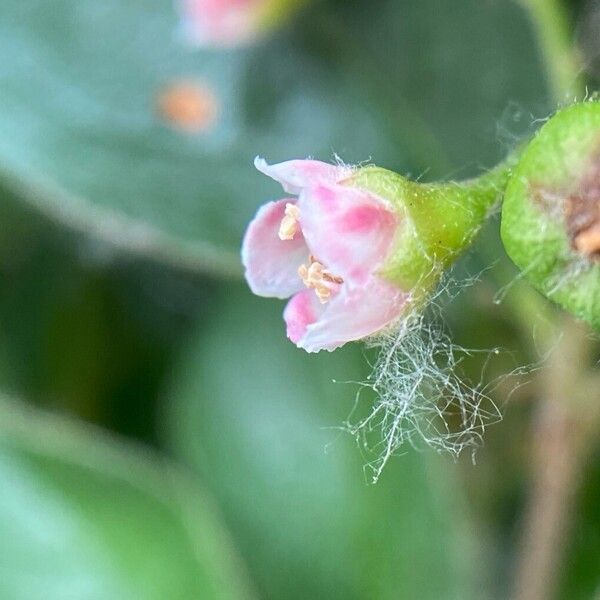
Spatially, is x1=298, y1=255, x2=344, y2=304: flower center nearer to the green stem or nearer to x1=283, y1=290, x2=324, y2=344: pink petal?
x1=283, y1=290, x2=324, y2=344: pink petal

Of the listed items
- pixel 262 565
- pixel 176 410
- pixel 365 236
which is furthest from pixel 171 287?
pixel 365 236

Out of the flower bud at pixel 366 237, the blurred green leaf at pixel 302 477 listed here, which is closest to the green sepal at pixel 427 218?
the flower bud at pixel 366 237

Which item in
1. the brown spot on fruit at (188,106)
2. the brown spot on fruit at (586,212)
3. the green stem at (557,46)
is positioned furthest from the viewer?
the brown spot on fruit at (188,106)

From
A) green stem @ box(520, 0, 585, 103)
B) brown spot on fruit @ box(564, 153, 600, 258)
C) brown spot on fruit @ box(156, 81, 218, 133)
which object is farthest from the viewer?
brown spot on fruit @ box(156, 81, 218, 133)

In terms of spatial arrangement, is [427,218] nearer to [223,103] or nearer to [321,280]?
[321,280]

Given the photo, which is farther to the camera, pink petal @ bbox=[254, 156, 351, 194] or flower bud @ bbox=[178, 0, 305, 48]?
flower bud @ bbox=[178, 0, 305, 48]


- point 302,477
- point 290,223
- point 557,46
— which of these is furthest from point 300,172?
point 302,477

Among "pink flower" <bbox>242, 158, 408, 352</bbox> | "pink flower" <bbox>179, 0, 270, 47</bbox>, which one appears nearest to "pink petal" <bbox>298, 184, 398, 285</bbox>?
"pink flower" <bbox>242, 158, 408, 352</bbox>

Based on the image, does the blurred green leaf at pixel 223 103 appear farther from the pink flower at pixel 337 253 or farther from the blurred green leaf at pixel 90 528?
the pink flower at pixel 337 253

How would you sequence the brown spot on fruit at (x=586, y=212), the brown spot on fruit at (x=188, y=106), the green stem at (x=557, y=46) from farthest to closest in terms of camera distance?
the brown spot on fruit at (x=188, y=106)
the green stem at (x=557, y=46)
the brown spot on fruit at (x=586, y=212)
